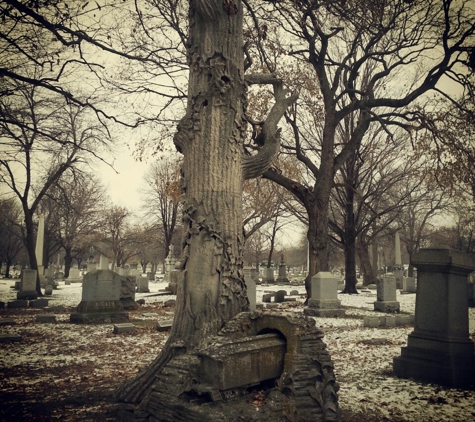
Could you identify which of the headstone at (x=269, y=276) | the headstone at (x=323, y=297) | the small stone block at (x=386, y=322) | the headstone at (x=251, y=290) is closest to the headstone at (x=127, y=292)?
the headstone at (x=251, y=290)

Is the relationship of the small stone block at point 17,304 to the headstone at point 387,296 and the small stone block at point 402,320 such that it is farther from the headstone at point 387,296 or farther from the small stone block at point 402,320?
the headstone at point 387,296

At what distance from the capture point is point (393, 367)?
6.40 m

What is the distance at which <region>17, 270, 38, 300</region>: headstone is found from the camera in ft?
58.0

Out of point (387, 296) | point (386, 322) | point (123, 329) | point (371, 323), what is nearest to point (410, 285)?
point (387, 296)

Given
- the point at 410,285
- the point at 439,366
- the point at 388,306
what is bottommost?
the point at 410,285

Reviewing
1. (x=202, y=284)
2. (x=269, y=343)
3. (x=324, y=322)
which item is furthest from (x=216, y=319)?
(x=324, y=322)

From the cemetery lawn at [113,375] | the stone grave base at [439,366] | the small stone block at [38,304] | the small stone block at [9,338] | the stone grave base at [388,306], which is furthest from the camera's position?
the small stone block at [38,304]

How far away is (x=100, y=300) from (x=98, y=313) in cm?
45

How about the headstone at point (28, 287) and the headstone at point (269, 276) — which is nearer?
the headstone at point (28, 287)

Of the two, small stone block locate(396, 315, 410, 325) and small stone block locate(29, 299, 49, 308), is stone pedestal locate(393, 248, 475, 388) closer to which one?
small stone block locate(396, 315, 410, 325)

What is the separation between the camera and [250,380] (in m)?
3.80

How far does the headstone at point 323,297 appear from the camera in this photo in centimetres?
1375

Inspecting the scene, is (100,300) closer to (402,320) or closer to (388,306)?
(402,320)

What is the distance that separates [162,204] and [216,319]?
108 ft
